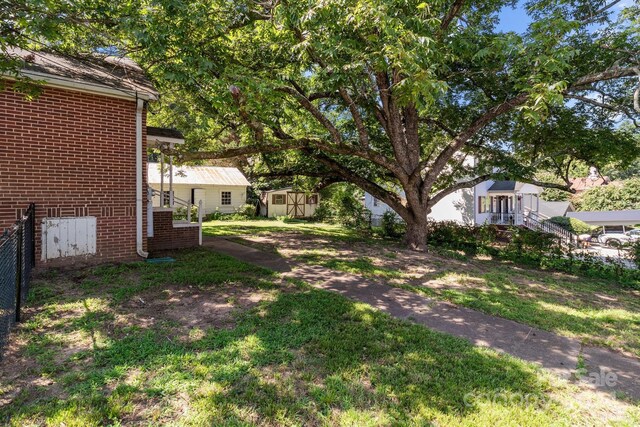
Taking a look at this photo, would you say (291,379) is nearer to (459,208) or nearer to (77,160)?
(77,160)

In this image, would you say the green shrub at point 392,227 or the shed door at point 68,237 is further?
the green shrub at point 392,227

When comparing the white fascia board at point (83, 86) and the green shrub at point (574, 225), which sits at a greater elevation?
the white fascia board at point (83, 86)

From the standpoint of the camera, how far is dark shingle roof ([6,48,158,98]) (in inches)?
252

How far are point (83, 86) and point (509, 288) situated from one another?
9590 millimetres

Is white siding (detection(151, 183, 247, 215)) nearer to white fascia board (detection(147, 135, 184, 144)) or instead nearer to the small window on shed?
the small window on shed

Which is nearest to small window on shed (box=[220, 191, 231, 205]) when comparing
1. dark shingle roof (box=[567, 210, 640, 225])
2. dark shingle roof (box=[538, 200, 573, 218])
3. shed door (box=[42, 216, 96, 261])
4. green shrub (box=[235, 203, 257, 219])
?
green shrub (box=[235, 203, 257, 219])

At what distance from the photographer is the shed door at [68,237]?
6.41 m

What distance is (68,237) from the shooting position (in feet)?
21.6

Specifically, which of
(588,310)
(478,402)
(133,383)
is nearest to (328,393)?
(478,402)

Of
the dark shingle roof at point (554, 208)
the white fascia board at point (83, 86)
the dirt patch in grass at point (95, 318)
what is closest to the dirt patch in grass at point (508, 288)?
the dirt patch in grass at point (95, 318)

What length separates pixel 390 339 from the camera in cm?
390

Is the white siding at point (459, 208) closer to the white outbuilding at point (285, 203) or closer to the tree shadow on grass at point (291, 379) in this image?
the white outbuilding at point (285, 203)

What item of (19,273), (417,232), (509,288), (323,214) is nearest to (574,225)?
(323,214)

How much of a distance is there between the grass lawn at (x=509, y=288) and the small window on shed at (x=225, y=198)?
48.6 ft
